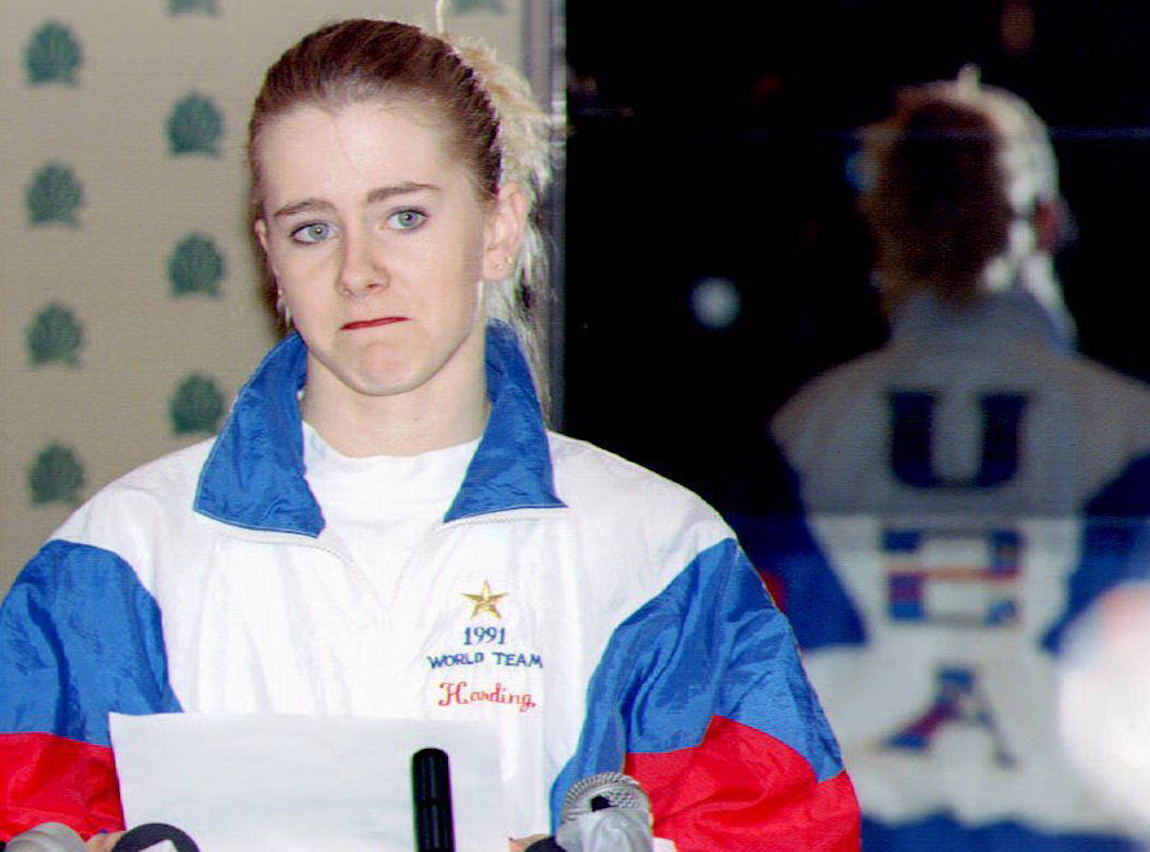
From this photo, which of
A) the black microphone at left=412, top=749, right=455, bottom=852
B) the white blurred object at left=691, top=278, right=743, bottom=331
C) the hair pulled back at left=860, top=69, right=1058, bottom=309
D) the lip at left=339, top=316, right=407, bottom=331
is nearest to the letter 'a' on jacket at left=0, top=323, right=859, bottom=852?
the lip at left=339, top=316, right=407, bottom=331

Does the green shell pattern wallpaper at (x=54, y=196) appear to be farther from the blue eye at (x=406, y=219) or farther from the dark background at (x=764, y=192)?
the blue eye at (x=406, y=219)

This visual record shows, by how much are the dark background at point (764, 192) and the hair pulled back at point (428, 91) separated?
127 cm

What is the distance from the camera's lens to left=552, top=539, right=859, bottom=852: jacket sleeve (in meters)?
1.25

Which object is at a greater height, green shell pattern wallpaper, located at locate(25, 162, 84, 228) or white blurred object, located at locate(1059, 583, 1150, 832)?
green shell pattern wallpaper, located at locate(25, 162, 84, 228)

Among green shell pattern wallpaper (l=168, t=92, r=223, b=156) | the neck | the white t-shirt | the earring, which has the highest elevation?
green shell pattern wallpaper (l=168, t=92, r=223, b=156)

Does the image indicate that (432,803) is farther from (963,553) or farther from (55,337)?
(963,553)

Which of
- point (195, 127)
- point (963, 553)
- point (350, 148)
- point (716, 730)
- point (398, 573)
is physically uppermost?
point (195, 127)

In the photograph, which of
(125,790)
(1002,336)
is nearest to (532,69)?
(1002,336)

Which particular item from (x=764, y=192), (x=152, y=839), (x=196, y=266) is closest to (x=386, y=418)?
(x=152, y=839)

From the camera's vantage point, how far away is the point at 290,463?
4.36ft

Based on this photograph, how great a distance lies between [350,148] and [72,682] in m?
0.44

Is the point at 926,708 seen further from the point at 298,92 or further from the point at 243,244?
the point at 298,92

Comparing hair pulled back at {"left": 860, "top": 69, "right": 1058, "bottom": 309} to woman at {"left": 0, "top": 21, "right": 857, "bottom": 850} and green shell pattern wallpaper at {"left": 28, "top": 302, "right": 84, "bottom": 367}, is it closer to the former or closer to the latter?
green shell pattern wallpaper at {"left": 28, "top": 302, "right": 84, "bottom": 367}

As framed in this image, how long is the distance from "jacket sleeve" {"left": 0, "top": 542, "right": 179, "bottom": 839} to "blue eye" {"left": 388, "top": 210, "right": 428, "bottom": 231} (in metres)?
0.33
